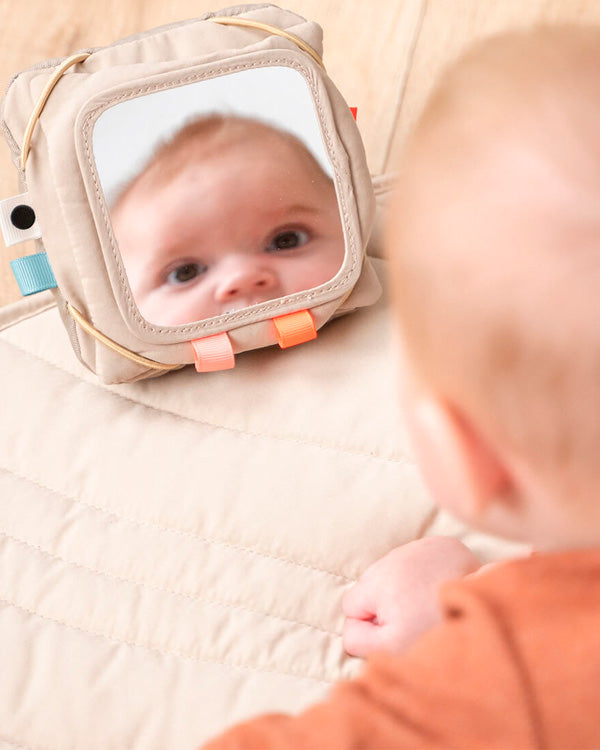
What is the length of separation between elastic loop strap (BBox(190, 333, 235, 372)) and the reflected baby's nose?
0.04 meters

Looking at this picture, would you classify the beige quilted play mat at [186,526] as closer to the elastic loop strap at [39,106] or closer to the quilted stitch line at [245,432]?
the quilted stitch line at [245,432]

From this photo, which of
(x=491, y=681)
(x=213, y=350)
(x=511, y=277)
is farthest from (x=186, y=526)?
(x=511, y=277)

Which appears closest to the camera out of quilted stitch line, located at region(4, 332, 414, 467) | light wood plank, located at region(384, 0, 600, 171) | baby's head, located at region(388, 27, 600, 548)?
baby's head, located at region(388, 27, 600, 548)

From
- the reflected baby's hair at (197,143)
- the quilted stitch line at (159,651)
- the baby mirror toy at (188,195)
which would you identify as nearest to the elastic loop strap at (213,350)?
the baby mirror toy at (188,195)

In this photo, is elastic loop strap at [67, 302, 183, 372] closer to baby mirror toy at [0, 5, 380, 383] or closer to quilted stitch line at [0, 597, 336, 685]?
baby mirror toy at [0, 5, 380, 383]

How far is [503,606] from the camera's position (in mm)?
481

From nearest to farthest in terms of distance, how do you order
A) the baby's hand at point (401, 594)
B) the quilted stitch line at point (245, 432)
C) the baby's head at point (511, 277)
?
the baby's head at point (511, 277) → the baby's hand at point (401, 594) → the quilted stitch line at point (245, 432)

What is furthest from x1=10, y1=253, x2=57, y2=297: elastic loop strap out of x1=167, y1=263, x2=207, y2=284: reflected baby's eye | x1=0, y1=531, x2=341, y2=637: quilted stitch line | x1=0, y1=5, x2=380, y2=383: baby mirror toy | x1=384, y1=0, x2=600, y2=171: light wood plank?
x1=384, y1=0, x2=600, y2=171: light wood plank

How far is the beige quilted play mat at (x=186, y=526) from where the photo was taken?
0.68m

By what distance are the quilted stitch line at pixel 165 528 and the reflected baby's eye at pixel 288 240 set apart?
0.26 m

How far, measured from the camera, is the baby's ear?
427 mm

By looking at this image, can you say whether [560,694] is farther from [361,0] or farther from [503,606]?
[361,0]

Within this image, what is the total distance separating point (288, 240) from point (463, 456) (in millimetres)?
466

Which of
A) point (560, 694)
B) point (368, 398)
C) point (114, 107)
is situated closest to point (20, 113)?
point (114, 107)
